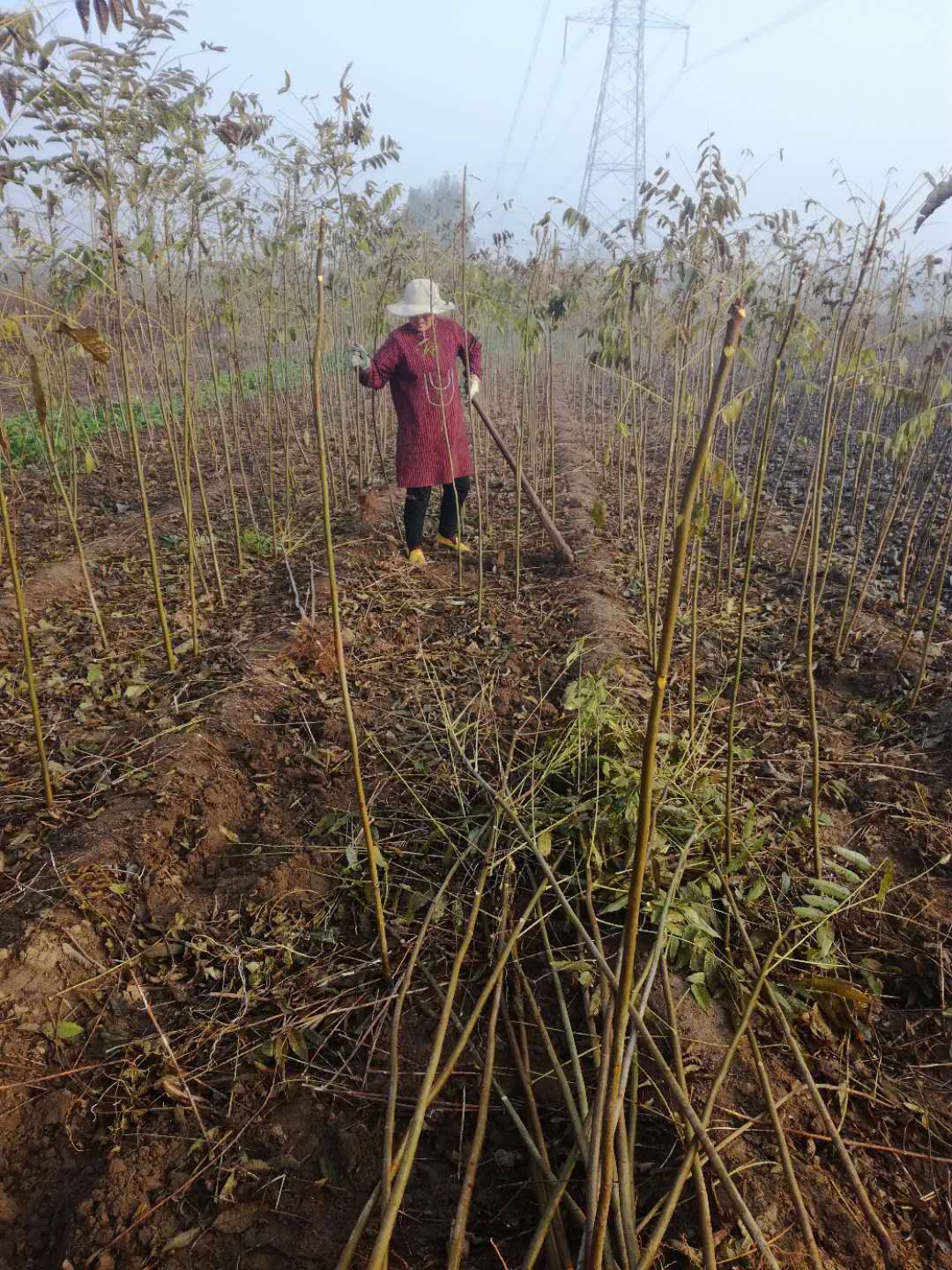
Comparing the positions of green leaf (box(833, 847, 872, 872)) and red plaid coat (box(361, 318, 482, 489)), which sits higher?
red plaid coat (box(361, 318, 482, 489))

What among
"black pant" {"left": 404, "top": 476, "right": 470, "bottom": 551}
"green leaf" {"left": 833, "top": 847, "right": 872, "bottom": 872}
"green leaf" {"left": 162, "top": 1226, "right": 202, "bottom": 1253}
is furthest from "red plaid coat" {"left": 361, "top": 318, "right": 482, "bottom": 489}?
"green leaf" {"left": 162, "top": 1226, "right": 202, "bottom": 1253}

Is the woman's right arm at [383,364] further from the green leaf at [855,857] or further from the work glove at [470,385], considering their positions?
the green leaf at [855,857]

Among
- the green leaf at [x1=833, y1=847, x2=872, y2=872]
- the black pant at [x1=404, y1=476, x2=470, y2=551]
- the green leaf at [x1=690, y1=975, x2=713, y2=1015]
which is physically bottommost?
the green leaf at [x1=690, y1=975, x2=713, y2=1015]

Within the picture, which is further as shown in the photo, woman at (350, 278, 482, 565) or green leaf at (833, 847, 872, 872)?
woman at (350, 278, 482, 565)

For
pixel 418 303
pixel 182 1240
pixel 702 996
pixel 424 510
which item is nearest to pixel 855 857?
pixel 702 996

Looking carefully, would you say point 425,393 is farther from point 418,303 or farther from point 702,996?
point 702,996

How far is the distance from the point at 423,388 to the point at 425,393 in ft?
0.09

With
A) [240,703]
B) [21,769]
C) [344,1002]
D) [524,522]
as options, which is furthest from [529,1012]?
[524,522]

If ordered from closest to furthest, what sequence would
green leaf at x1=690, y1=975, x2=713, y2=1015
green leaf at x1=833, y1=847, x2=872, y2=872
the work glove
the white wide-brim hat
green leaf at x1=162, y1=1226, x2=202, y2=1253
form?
green leaf at x1=162, y1=1226, x2=202, y2=1253
green leaf at x1=690, y1=975, x2=713, y2=1015
green leaf at x1=833, y1=847, x2=872, y2=872
the white wide-brim hat
the work glove

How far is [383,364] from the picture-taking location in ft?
11.7

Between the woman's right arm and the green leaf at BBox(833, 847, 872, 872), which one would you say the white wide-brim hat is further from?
the green leaf at BBox(833, 847, 872, 872)

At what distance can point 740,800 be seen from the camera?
2.27 m

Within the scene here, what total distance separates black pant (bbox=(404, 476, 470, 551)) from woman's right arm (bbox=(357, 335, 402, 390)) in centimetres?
59

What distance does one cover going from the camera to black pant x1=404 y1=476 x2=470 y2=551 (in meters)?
3.98
